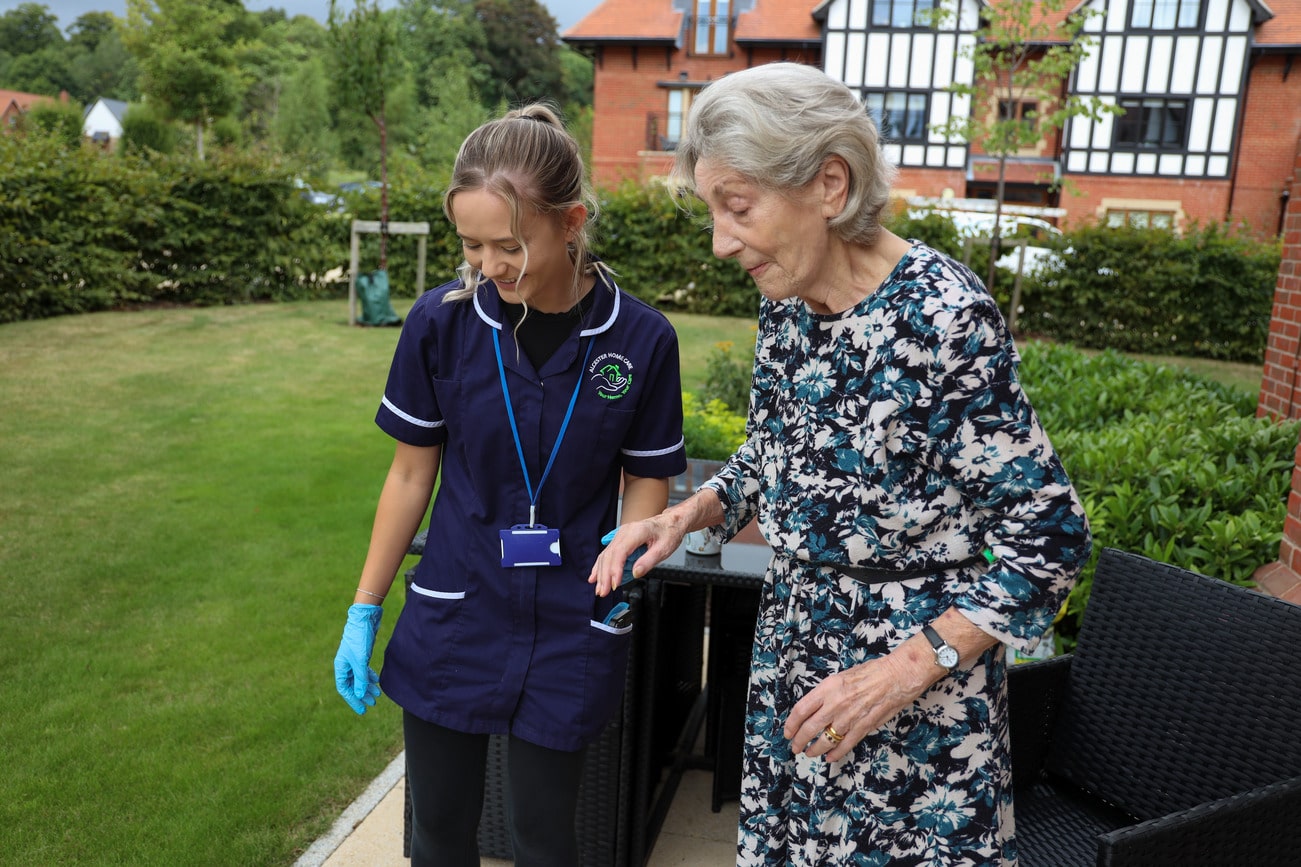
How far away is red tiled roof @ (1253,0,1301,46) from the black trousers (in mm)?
31367

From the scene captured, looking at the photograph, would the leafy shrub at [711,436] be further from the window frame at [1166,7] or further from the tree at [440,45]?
the tree at [440,45]

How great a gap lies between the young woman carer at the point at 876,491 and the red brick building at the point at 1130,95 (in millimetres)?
26066

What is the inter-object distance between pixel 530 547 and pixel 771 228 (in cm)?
64

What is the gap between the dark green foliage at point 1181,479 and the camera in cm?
297

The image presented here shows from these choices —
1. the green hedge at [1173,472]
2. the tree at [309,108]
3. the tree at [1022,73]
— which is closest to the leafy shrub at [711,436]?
the green hedge at [1173,472]

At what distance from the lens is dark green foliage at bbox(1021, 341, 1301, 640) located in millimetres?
2967

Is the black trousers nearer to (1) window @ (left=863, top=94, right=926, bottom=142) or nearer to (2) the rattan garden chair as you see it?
(2) the rattan garden chair

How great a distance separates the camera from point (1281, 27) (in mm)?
27156

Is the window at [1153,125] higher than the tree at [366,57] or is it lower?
higher

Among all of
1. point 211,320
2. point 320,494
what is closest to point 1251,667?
point 320,494

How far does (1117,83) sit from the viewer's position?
27750 millimetres

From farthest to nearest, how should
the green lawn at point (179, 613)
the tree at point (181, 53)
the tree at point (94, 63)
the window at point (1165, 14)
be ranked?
the tree at point (94, 63) < the window at point (1165, 14) < the tree at point (181, 53) < the green lawn at point (179, 613)

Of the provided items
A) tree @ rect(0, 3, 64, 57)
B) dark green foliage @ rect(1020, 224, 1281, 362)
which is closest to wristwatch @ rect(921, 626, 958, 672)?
dark green foliage @ rect(1020, 224, 1281, 362)

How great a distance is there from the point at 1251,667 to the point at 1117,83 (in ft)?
97.6
